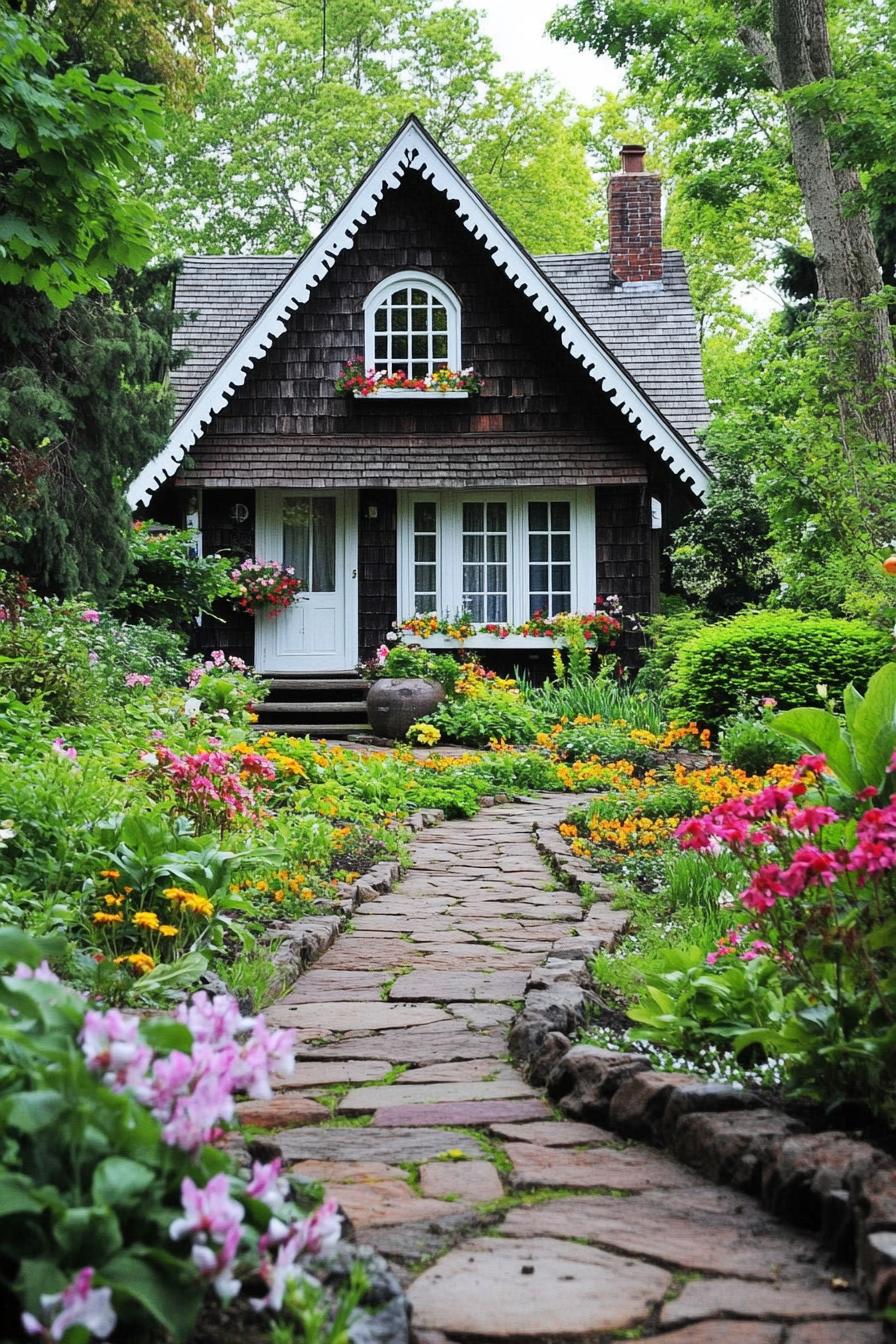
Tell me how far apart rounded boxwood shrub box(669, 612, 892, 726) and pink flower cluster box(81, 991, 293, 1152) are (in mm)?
9867

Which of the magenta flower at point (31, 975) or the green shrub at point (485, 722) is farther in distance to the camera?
the green shrub at point (485, 722)

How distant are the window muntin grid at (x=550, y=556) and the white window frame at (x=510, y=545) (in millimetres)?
63

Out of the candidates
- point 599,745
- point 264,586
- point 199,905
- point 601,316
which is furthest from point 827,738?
point 601,316

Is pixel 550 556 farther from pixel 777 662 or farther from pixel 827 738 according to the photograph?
pixel 827 738

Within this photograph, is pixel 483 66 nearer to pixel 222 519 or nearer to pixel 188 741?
pixel 222 519

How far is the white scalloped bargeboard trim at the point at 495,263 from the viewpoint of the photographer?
46.8 ft

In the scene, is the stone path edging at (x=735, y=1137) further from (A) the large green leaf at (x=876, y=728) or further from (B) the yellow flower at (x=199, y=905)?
(B) the yellow flower at (x=199, y=905)

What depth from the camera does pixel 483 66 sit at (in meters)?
30.7

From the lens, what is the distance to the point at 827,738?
133 inches

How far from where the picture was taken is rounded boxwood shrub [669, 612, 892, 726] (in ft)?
37.7

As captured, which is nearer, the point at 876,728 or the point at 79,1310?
the point at 79,1310

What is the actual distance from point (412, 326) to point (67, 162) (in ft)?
34.4

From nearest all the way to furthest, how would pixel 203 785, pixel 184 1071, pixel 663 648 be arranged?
pixel 184 1071, pixel 203 785, pixel 663 648

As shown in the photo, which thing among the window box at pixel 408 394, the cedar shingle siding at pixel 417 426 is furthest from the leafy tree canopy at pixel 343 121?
the window box at pixel 408 394
